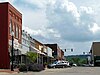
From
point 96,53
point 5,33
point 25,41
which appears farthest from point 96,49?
point 5,33

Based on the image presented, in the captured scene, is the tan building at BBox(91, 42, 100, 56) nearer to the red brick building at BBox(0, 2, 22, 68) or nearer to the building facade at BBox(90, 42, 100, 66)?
the building facade at BBox(90, 42, 100, 66)

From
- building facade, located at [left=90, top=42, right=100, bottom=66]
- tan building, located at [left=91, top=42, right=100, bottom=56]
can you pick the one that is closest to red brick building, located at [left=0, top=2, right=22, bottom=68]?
building facade, located at [left=90, top=42, right=100, bottom=66]

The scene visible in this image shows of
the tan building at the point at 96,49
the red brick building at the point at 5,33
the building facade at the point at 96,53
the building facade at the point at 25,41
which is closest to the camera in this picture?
the red brick building at the point at 5,33

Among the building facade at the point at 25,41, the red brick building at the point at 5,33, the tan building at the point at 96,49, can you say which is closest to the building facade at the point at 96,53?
the tan building at the point at 96,49

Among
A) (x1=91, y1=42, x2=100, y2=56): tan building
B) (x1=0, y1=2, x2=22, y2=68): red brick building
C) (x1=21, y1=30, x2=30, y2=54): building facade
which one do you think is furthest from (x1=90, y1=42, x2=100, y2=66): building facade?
(x1=0, y1=2, x2=22, y2=68): red brick building

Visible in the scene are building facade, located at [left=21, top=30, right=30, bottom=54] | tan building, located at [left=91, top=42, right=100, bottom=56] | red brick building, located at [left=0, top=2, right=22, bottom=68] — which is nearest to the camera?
red brick building, located at [left=0, top=2, right=22, bottom=68]

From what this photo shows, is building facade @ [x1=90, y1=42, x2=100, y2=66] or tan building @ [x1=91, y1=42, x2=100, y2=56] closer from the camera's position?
building facade @ [x1=90, y1=42, x2=100, y2=66]

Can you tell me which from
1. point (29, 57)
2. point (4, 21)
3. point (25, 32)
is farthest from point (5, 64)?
point (25, 32)

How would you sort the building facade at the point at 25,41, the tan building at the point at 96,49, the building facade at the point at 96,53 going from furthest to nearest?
1. the tan building at the point at 96,49
2. the building facade at the point at 96,53
3. the building facade at the point at 25,41

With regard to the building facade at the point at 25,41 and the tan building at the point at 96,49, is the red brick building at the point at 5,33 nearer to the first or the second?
the building facade at the point at 25,41

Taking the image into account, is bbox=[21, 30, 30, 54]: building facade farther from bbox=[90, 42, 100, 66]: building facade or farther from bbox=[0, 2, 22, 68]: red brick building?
bbox=[90, 42, 100, 66]: building facade

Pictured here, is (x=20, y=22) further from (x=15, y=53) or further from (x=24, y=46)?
(x=15, y=53)

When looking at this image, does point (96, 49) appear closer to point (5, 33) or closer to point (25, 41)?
point (25, 41)

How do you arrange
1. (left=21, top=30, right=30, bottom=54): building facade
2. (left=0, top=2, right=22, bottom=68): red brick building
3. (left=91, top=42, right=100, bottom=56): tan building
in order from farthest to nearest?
(left=91, top=42, right=100, bottom=56): tan building → (left=21, top=30, right=30, bottom=54): building facade → (left=0, top=2, right=22, bottom=68): red brick building
